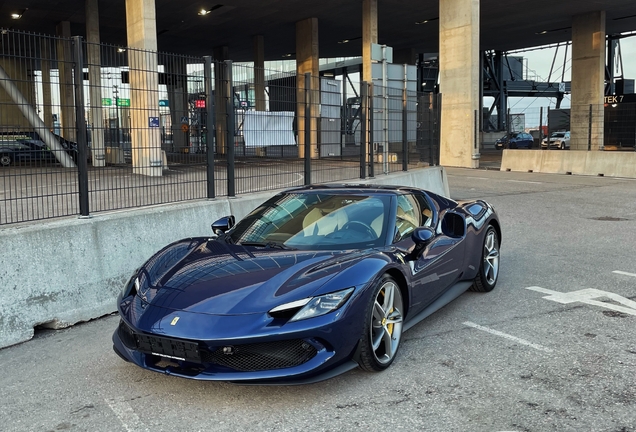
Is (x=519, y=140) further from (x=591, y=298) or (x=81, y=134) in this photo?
(x=81, y=134)

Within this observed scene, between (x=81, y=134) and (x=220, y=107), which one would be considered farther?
(x=220, y=107)

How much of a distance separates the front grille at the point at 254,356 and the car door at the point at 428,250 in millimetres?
1358

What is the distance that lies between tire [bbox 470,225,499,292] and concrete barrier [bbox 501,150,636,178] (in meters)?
15.7

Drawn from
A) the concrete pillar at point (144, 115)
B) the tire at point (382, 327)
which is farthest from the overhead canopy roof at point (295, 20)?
the tire at point (382, 327)

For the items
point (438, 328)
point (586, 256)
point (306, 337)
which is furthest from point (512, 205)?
point (306, 337)

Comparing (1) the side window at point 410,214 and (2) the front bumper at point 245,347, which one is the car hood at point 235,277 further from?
(1) the side window at point 410,214

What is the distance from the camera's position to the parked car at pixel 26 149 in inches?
214

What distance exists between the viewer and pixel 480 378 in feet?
12.8

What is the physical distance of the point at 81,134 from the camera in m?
5.62

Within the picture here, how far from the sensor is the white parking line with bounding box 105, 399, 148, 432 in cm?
327

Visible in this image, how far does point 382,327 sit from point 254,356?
1021 mm

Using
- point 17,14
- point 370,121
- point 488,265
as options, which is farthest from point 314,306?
point 17,14

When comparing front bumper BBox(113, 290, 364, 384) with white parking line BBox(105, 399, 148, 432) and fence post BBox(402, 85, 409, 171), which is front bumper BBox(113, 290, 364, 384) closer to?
white parking line BBox(105, 399, 148, 432)

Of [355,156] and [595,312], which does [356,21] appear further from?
[595,312]
